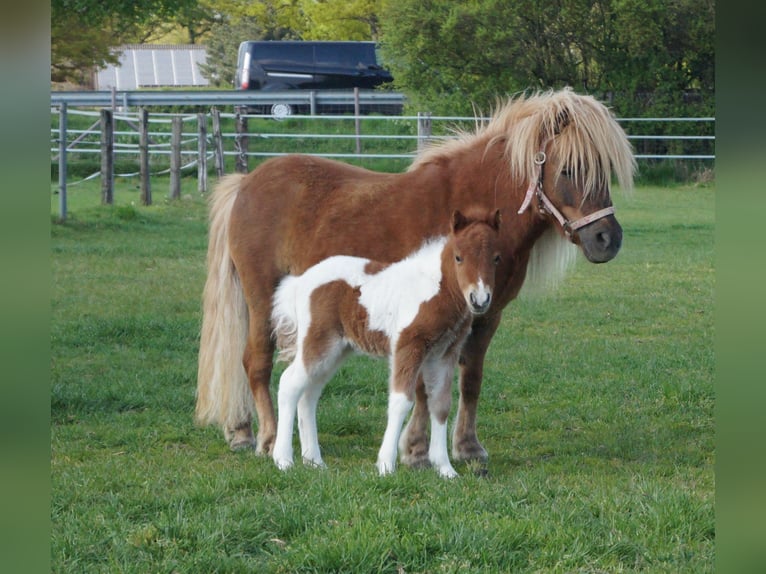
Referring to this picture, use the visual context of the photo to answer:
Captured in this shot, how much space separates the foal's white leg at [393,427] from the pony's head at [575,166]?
1.18 meters

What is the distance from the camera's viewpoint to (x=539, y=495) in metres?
4.10

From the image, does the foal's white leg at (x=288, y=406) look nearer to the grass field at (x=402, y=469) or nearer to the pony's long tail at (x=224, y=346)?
the grass field at (x=402, y=469)

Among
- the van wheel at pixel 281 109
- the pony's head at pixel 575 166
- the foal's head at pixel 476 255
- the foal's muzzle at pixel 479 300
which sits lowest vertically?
the foal's muzzle at pixel 479 300

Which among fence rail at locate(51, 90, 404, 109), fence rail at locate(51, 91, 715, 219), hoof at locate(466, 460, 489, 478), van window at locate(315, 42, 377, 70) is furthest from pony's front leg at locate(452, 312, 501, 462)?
van window at locate(315, 42, 377, 70)

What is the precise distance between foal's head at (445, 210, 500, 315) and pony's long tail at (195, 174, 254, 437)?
1636 millimetres

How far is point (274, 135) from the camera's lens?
1958 centimetres

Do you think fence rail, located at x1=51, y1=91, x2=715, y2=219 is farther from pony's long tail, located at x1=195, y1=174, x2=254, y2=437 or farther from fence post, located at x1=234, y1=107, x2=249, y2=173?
pony's long tail, located at x1=195, y1=174, x2=254, y2=437

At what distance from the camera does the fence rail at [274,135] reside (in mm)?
19312

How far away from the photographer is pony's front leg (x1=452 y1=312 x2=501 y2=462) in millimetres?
5227

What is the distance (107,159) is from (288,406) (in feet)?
42.3

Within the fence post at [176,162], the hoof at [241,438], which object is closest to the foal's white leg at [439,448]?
the hoof at [241,438]

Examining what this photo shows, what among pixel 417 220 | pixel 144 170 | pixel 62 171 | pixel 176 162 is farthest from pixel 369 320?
pixel 176 162

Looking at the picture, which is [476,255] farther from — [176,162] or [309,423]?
A: [176,162]
